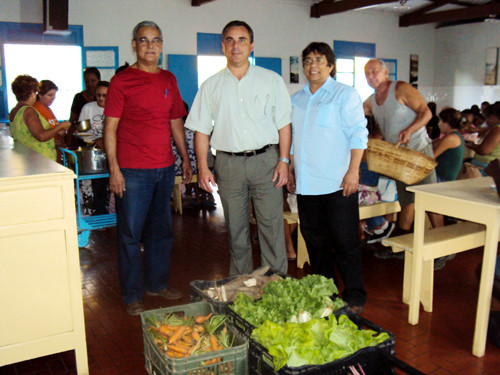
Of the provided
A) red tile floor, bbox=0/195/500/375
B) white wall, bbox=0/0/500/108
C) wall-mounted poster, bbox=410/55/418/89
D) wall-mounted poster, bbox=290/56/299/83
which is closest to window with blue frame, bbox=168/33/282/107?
white wall, bbox=0/0/500/108

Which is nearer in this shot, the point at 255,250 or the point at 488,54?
the point at 255,250

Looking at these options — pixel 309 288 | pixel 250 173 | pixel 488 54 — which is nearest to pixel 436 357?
pixel 309 288

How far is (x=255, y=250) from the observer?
4777 millimetres

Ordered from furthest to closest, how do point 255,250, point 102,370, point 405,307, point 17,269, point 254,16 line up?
point 254,16 → point 255,250 → point 405,307 → point 102,370 → point 17,269

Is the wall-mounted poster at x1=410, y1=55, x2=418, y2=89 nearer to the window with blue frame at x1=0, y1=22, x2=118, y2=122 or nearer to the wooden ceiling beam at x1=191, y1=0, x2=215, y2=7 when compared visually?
the wooden ceiling beam at x1=191, y1=0, x2=215, y2=7

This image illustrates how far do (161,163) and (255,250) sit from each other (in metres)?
1.89

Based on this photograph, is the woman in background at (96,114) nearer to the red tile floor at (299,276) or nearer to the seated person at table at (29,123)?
the seated person at table at (29,123)

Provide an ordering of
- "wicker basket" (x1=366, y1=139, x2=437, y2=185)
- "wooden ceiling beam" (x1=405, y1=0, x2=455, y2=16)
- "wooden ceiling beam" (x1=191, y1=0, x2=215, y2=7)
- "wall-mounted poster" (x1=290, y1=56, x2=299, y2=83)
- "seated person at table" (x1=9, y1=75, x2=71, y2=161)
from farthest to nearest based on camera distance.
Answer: "wooden ceiling beam" (x1=405, y1=0, x2=455, y2=16), "wall-mounted poster" (x1=290, y1=56, x2=299, y2=83), "wooden ceiling beam" (x1=191, y1=0, x2=215, y2=7), "seated person at table" (x1=9, y1=75, x2=71, y2=161), "wicker basket" (x1=366, y1=139, x2=437, y2=185)

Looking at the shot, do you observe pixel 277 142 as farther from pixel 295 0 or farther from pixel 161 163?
pixel 295 0

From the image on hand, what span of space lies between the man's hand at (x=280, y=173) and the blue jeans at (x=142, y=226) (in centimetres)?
74

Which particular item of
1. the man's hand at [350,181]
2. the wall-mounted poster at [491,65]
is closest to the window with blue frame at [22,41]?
the man's hand at [350,181]

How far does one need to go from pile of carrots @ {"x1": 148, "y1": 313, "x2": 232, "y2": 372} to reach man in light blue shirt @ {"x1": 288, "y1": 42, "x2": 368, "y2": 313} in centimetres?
110

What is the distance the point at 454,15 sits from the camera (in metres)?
11.8

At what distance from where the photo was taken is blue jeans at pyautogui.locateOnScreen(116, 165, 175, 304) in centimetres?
312
